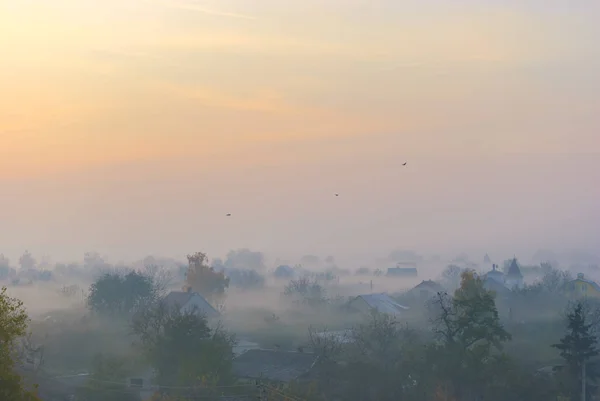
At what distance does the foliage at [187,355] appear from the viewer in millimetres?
49562

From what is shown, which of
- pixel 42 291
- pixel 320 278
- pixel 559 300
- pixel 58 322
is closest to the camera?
pixel 58 322

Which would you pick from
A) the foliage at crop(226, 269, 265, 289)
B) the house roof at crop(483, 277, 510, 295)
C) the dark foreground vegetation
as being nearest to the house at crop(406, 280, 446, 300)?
the house roof at crop(483, 277, 510, 295)

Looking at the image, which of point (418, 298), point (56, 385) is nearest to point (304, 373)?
point (56, 385)

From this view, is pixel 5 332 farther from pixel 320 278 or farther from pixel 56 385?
pixel 320 278

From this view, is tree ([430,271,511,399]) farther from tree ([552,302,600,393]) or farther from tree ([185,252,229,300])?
tree ([185,252,229,300])

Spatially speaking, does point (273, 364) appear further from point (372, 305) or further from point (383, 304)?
point (383, 304)

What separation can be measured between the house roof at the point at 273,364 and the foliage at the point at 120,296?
86.8ft

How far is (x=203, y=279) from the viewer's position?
104625 millimetres

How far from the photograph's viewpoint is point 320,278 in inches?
6132

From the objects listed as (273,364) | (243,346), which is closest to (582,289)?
(243,346)

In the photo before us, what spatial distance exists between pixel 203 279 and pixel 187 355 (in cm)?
5346

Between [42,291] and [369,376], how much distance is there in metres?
90.2

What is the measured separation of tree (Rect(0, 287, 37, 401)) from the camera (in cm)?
2769

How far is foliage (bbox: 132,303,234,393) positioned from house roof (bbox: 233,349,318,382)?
2658 millimetres
